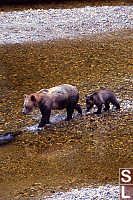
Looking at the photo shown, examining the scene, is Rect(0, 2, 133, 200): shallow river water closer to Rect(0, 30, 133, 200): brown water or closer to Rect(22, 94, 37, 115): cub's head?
Rect(0, 30, 133, 200): brown water

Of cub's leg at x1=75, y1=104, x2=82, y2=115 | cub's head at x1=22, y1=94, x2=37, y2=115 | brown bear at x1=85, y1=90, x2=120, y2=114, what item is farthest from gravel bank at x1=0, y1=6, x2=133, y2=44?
cub's head at x1=22, y1=94, x2=37, y2=115

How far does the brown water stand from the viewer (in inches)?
A: 329

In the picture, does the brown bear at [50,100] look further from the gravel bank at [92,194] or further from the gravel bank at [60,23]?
the gravel bank at [60,23]

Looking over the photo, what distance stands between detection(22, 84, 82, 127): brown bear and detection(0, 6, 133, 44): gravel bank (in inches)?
431

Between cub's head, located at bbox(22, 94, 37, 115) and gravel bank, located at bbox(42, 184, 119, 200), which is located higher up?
cub's head, located at bbox(22, 94, 37, 115)

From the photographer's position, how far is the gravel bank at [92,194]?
7.00m

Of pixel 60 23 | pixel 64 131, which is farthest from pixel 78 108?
pixel 60 23

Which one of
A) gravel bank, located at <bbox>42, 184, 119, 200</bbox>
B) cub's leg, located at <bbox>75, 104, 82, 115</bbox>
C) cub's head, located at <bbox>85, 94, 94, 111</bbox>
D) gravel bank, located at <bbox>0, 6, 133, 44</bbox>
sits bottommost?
gravel bank, located at <bbox>42, 184, 119, 200</bbox>

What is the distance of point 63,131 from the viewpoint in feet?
34.9

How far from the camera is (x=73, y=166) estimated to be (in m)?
8.86

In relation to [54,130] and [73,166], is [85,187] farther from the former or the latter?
[54,130]

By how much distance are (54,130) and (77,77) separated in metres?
4.95

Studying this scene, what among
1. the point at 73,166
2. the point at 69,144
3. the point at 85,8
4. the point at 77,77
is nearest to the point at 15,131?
the point at 69,144

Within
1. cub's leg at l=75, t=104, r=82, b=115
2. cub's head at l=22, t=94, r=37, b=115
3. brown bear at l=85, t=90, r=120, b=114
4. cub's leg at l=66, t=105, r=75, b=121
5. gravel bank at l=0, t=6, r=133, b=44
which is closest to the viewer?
cub's head at l=22, t=94, r=37, b=115
